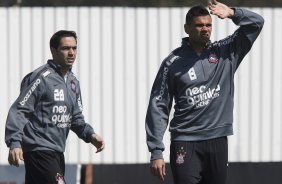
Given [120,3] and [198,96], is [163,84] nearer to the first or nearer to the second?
[198,96]

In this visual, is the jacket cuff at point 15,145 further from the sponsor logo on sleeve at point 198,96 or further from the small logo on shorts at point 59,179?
the sponsor logo on sleeve at point 198,96

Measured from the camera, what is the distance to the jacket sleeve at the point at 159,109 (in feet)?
25.5

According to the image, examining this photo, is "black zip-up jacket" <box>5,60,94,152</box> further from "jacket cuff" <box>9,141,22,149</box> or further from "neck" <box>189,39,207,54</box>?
"neck" <box>189,39,207,54</box>

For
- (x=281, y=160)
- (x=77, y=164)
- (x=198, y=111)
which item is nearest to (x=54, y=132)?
(x=198, y=111)

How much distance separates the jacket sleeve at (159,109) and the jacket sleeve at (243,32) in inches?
21.0

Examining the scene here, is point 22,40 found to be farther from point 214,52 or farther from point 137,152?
point 214,52

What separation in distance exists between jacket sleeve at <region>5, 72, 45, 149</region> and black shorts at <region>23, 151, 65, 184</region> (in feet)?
1.03

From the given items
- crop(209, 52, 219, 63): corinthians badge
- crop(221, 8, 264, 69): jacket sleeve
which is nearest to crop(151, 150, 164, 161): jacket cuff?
crop(209, 52, 219, 63): corinthians badge

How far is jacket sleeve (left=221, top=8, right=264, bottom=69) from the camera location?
25.3 ft

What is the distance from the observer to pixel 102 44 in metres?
11.7

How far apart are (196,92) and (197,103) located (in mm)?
82

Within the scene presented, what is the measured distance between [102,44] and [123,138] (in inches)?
42.8

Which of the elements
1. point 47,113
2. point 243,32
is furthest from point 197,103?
point 47,113

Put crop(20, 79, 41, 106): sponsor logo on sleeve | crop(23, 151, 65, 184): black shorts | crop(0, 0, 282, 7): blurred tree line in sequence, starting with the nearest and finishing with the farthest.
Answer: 1. crop(20, 79, 41, 106): sponsor logo on sleeve
2. crop(23, 151, 65, 184): black shorts
3. crop(0, 0, 282, 7): blurred tree line
